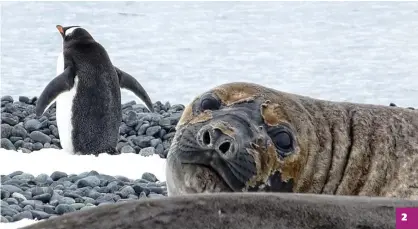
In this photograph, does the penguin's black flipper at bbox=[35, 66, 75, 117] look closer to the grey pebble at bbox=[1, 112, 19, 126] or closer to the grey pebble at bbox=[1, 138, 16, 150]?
the grey pebble at bbox=[1, 138, 16, 150]

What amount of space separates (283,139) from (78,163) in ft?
15.6

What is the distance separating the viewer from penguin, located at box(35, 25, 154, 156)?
923cm

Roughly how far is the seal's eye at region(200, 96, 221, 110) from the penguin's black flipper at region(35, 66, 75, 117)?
17.6 feet

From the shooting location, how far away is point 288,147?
12.7ft

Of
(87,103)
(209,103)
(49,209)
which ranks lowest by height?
(49,209)

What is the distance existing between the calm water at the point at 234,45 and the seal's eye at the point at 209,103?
827 cm

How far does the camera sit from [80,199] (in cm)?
649

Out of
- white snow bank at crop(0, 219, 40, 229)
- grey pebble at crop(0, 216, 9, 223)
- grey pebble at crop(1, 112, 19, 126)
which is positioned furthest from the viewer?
grey pebble at crop(1, 112, 19, 126)

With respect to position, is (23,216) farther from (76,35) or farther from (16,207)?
(76,35)

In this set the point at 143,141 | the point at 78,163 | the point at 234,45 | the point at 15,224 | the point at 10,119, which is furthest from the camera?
the point at 234,45

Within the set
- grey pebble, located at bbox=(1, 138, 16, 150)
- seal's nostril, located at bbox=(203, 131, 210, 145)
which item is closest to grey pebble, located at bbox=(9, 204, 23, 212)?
seal's nostril, located at bbox=(203, 131, 210, 145)

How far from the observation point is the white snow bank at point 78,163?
7895 mm

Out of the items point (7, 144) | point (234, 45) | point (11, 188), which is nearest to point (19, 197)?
point (11, 188)

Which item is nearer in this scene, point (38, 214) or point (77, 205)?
point (38, 214)
